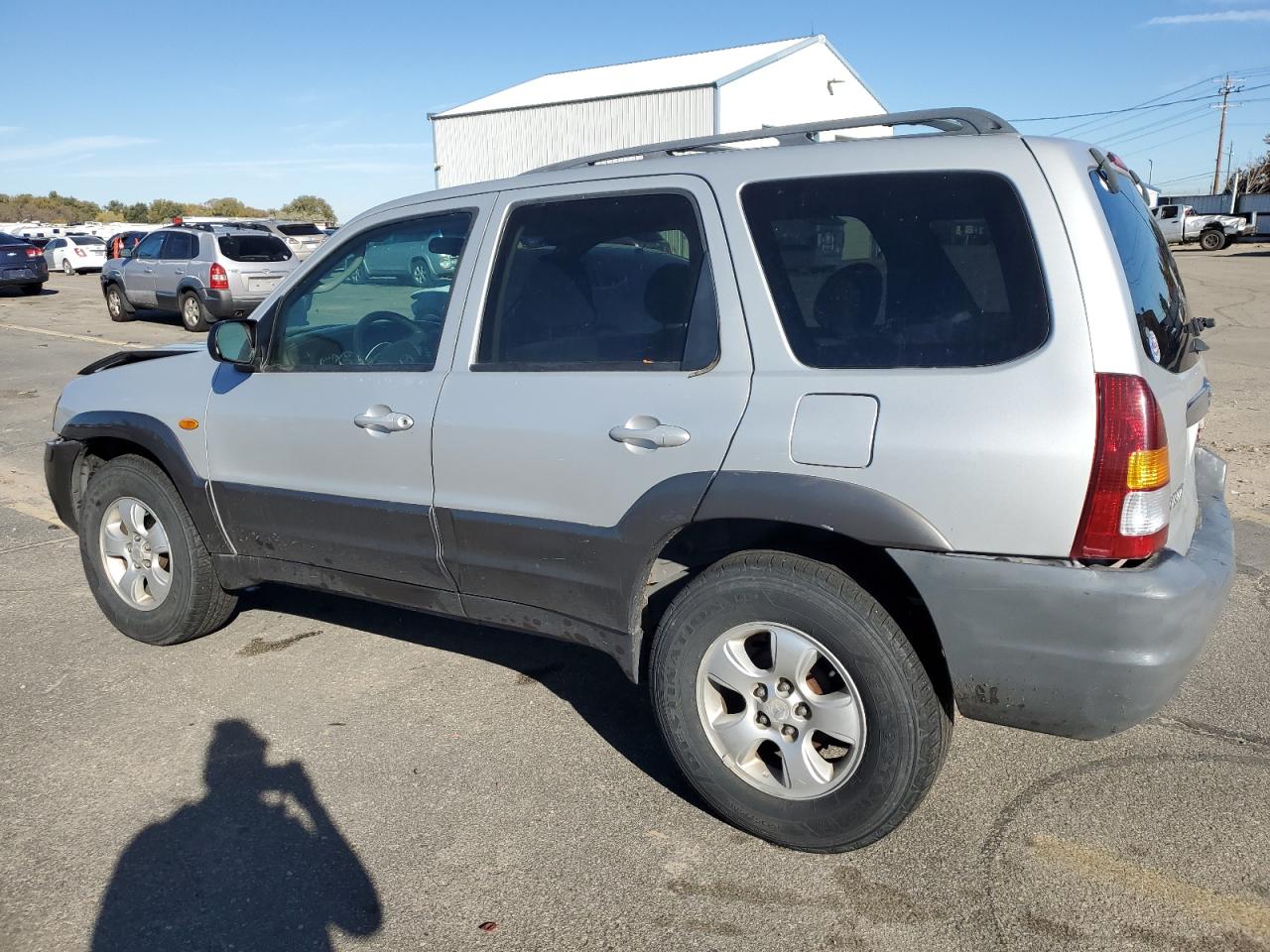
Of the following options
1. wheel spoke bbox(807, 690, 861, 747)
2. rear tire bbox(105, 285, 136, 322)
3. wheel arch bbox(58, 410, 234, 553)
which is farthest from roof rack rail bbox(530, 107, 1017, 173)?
rear tire bbox(105, 285, 136, 322)

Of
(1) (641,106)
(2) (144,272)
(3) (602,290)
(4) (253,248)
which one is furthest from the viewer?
(1) (641,106)

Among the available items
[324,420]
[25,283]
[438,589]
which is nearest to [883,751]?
[438,589]

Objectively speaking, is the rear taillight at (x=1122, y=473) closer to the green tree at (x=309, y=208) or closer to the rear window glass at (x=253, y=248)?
the rear window glass at (x=253, y=248)

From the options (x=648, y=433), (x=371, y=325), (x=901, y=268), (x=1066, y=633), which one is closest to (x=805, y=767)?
(x=1066, y=633)

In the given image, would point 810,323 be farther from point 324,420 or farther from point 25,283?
point 25,283

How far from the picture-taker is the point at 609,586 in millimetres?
3252

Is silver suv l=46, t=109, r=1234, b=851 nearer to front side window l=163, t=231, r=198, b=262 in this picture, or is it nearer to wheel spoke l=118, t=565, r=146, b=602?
wheel spoke l=118, t=565, r=146, b=602

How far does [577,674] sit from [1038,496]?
86.8 inches

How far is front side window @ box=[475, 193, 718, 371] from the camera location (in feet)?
10.2

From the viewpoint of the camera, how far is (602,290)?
336 centimetres

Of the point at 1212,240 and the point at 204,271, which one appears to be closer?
the point at 204,271

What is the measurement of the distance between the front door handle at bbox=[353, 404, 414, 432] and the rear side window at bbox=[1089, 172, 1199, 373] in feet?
7.19

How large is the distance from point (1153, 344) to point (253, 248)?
1704 cm

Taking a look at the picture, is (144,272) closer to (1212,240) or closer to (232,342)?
(232,342)
